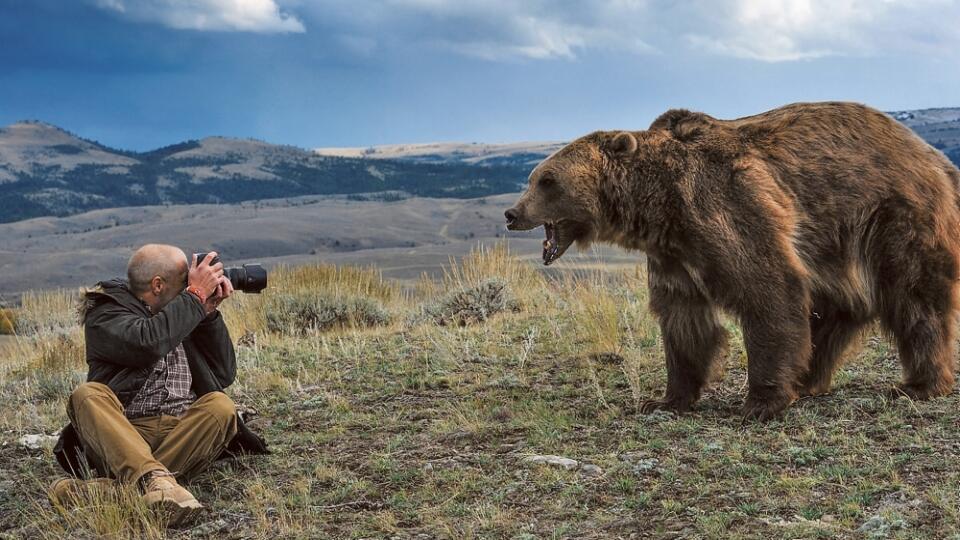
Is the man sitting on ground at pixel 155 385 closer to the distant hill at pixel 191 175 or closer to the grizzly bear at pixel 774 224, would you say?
the grizzly bear at pixel 774 224

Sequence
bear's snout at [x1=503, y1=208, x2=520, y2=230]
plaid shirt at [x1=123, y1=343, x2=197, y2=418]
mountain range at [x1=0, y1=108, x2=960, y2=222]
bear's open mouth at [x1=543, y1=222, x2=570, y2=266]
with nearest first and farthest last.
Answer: plaid shirt at [x1=123, y1=343, x2=197, y2=418], bear's snout at [x1=503, y1=208, x2=520, y2=230], bear's open mouth at [x1=543, y1=222, x2=570, y2=266], mountain range at [x1=0, y1=108, x2=960, y2=222]

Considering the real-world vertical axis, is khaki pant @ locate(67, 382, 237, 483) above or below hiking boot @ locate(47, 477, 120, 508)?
above

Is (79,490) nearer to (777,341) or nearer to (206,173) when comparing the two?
(777,341)

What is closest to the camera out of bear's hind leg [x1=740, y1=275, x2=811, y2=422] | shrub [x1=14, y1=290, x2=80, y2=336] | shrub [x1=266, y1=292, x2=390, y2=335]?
bear's hind leg [x1=740, y1=275, x2=811, y2=422]

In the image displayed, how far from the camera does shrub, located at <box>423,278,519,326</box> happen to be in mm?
11531

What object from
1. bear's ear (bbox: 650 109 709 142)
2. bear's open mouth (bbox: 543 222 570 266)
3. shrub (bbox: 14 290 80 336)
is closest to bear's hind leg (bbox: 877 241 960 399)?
bear's ear (bbox: 650 109 709 142)

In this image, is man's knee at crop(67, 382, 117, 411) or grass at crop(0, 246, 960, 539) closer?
grass at crop(0, 246, 960, 539)

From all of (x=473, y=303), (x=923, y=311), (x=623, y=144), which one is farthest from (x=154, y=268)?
(x=473, y=303)

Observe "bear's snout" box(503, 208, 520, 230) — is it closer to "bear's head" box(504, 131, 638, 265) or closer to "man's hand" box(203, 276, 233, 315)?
"bear's head" box(504, 131, 638, 265)

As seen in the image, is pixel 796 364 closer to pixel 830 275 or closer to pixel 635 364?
pixel 830 275

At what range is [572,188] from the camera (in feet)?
20.6

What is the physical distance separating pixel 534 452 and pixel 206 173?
158042 millimetres

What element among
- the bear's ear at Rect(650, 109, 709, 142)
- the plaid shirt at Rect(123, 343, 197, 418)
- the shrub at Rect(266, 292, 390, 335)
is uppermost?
the bear's ear at Rect(650, 109, 709, 142)

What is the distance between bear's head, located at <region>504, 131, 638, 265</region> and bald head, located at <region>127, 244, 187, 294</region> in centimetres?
192
